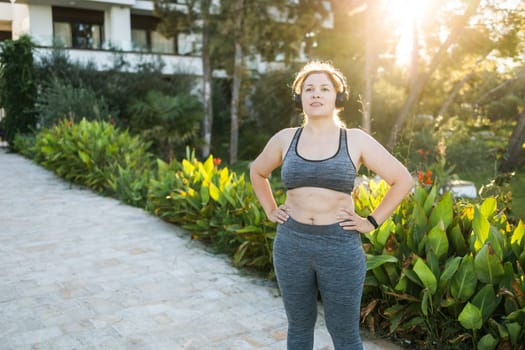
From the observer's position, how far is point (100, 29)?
28.7 meters

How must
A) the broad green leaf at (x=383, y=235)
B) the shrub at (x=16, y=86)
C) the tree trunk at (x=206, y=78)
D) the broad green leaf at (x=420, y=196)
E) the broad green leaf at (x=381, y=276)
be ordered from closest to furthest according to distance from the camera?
the broad green leaf at (x=381, y=276)
the broad green leaf at (x=383, y=235)
the broad green leaf at (x=420, y=196)
the shrub at (x=16, y=86)
the tree trunk at (x=206, y=78)

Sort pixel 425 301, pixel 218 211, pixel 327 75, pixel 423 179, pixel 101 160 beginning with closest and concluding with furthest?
pixel 327 75 < pixel 425 301 < pixel 423 179 < pixel 218 211 < pixel 101 160

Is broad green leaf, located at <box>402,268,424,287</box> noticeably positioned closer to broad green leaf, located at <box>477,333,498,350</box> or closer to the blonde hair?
broad green leaf, located at <box>477,333,498,350</box>

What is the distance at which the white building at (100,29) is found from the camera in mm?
25922

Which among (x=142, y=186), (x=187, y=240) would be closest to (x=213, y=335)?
(x=187, y=240)

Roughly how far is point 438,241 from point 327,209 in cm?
147

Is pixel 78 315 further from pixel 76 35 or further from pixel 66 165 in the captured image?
pixel 76 35

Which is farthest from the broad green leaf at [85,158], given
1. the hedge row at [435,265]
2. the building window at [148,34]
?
the building window at [148,34]

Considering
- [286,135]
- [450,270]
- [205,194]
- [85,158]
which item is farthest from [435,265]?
[85,158]

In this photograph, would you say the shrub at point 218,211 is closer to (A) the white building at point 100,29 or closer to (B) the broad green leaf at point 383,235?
(B) the broad green leaf at point 383,235

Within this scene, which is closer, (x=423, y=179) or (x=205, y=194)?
(x=423, y=179)

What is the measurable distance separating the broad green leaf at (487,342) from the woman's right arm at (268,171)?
4.90ft

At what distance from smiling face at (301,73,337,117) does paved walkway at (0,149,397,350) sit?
173 centimetres

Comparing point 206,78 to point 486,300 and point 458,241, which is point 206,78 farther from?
point 486,300
